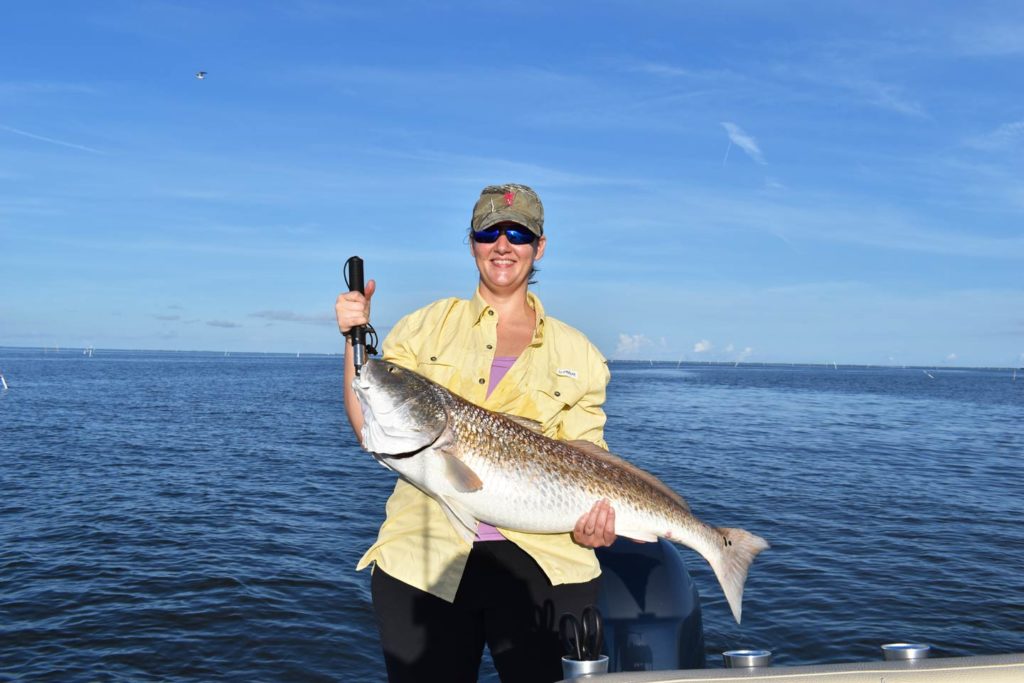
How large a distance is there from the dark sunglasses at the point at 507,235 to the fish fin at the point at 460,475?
128 centimetres

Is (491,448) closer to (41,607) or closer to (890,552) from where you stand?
(41,607)

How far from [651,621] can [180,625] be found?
9.59 meters

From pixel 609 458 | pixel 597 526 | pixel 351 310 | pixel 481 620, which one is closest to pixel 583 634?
pixel 597 526

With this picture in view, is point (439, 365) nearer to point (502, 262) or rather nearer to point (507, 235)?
point (502, 262)

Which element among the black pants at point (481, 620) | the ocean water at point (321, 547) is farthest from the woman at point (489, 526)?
the ocean water at point (321, 547)

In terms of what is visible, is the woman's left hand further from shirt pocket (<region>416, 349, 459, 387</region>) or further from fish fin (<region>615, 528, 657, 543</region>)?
shirt pocket (<region>416, 349, 459, 387</region>)

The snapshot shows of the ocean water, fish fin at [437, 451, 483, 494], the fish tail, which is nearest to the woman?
fish fin at [437, 451, 483, 494]

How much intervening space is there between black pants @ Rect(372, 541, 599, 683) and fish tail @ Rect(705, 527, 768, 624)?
0.87 meters

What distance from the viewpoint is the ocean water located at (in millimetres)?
11953

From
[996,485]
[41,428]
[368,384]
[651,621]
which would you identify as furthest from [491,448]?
[41,428]

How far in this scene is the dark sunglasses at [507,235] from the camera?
15.0 ft

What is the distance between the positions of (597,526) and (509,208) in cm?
185

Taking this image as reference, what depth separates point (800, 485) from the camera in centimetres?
2647

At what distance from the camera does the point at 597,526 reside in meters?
4.41
